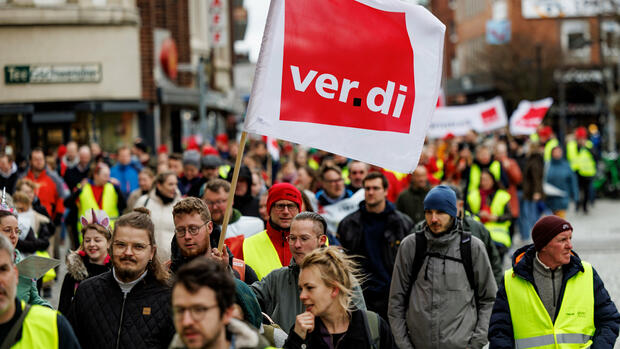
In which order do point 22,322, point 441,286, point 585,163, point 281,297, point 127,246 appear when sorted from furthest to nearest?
point 585,163
point 441,286
point 281,297
point 127,246
point 22,322

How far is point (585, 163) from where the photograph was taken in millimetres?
23766

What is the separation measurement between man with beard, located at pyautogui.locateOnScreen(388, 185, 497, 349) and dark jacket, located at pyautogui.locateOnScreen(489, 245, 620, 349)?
561mm

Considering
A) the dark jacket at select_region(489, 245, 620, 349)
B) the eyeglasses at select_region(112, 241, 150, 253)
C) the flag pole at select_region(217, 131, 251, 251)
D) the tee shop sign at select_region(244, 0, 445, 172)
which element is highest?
the tee shop sign at select_region(244, 0, 445, 172)

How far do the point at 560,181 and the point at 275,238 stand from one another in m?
14.2

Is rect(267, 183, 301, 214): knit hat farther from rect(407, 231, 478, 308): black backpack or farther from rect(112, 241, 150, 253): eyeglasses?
rect(112, 241, 150, 253): eyeglasses

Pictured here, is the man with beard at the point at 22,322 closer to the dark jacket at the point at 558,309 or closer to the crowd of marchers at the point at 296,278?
the crowd of marchers at the point at 296,278

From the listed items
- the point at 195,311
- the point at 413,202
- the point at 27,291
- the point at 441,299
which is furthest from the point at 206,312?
the point at 413,202

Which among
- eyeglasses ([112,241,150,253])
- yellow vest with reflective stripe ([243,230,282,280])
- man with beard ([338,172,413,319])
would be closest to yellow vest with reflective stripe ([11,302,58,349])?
eyeglasses ([112,241,150,253])

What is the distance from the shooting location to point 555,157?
21.0 metres

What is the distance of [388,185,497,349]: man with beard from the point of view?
667 cm

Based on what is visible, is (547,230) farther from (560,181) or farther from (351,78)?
(560,181)

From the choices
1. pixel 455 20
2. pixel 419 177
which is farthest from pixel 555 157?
pixel 455 20

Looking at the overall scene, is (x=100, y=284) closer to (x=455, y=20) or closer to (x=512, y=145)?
(x=512, y=145)

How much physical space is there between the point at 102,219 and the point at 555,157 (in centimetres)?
1515
